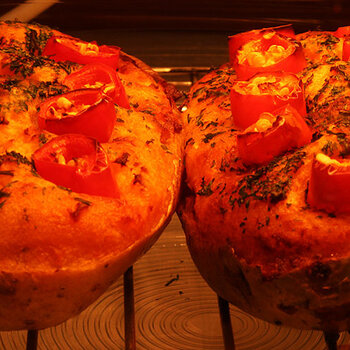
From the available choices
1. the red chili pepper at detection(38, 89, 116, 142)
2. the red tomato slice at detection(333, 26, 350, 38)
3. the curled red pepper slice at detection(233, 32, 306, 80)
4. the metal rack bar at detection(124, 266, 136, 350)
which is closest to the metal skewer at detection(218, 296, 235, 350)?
the metal rack bar at detection(124, 266, 136, 350)

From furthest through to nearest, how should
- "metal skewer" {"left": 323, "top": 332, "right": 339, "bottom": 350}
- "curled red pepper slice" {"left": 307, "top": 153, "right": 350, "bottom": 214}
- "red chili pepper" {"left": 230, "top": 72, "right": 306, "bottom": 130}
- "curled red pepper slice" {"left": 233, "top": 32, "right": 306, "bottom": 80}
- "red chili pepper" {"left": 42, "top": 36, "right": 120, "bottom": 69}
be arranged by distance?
"red chili pepper" {"left": 42, "top": 36, "right": 120, "bottom": 69}
"curled red pepper slice" {"left": 233, "top": 32, "right": 306, "bottom": 80}
"red chili pepper" {"left": 230, "top": 72, "right": 306, "bottom": 130}
"metal skewer" {"left": 323, "top": 332, "right": 339, "bottom": 350}
"curled red pepper slice" {"left": 307, "top": 153, "right": 350, "bottom": 214}

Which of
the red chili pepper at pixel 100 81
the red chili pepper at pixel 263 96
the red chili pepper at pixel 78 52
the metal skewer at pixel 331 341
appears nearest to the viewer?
the metal skewer at pixel 331 341

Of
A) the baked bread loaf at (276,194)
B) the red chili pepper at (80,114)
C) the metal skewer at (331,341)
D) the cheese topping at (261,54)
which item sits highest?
the cheese topping at (261,54)

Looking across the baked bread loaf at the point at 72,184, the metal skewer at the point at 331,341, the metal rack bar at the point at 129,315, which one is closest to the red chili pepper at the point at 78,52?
→ the baked bread loaf at the point at 72,184

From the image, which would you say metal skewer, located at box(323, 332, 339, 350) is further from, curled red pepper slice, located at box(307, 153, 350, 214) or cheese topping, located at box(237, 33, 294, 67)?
cheese topping, located at box(237, 33, 294, 67)

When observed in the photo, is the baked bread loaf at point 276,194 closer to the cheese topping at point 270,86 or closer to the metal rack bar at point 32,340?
the cheese topping at point 270,86

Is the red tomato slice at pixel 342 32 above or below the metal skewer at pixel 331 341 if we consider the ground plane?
above

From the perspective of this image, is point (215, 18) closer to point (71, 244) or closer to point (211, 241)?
point (211, 241)
